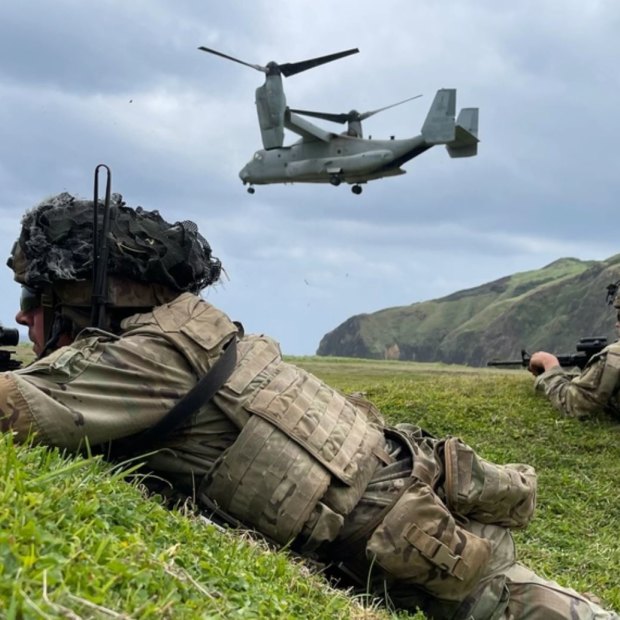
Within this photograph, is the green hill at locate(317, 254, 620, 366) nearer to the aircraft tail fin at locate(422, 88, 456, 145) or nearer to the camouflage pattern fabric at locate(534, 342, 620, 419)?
the aircraft tail fin at locate(422, 88, 456, 145)

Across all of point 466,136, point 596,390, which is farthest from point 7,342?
point 466,136

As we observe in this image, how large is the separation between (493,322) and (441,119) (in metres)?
92.8

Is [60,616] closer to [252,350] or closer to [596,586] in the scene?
[252,350]

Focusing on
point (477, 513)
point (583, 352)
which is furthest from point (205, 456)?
point (583, 352)

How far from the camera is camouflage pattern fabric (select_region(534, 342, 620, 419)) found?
9.54m

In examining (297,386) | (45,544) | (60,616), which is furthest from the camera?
(297,386)

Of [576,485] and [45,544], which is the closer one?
[45,544]

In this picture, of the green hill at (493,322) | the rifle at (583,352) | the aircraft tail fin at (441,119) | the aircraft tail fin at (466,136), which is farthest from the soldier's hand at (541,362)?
the green hill at (493,322)

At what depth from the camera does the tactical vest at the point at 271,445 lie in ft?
12.9

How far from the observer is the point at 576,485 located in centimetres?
791

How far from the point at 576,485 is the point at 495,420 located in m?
1.74

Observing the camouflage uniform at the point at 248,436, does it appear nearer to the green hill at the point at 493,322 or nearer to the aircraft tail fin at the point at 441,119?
the aircraft tail fin at the point at 441,119

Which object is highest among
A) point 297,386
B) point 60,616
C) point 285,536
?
point 297,386

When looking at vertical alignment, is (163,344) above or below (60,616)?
above
